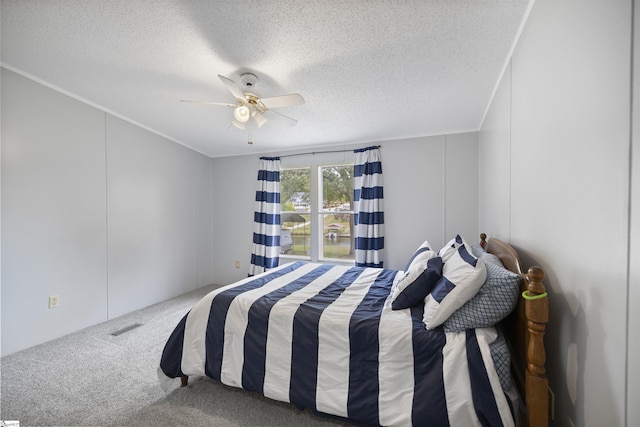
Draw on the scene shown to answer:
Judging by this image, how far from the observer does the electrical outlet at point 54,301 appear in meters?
2.48

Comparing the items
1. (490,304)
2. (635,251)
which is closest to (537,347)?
(490,304)

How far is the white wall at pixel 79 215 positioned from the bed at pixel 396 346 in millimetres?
1722

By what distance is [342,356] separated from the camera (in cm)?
144

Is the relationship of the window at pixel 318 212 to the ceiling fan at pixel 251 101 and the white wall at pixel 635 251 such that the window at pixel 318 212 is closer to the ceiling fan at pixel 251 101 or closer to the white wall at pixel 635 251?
the ceiling fan at pixel 251 101

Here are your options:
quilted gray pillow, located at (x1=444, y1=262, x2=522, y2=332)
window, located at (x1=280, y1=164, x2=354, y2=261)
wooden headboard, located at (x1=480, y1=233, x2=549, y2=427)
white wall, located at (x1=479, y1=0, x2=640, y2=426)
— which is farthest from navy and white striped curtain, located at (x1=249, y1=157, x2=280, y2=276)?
wooden headboard, located at (x1=480, y1=233, x2=549, y2=427)

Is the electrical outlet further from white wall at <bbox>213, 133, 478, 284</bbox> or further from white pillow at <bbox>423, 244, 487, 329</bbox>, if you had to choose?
white pillow at <bbox>423, 244, 487, 329</bbox>

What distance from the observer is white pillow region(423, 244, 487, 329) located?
4.22ft

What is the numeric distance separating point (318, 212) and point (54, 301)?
3.13 m

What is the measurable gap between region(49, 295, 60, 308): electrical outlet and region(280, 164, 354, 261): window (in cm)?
261

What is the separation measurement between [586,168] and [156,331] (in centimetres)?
357

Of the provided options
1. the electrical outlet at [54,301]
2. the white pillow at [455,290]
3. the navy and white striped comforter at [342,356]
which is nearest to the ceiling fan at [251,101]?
the navy and white striped comforter at [342,356]

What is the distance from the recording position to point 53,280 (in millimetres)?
2500

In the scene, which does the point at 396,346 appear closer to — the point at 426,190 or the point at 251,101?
the point at 251,101

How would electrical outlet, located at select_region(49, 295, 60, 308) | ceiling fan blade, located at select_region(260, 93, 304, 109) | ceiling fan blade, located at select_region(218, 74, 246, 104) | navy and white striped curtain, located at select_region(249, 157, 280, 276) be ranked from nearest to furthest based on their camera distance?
ceiling fan blade, located at select_region(218, 74, 246, 104), ceiling fan blade, located at select_region(260, 93, 304, 109), electrical outlet, located at select_region(49, 295, 60, 308), navy and white striped curtain, located at select_region(249, 157, 280, 276)
